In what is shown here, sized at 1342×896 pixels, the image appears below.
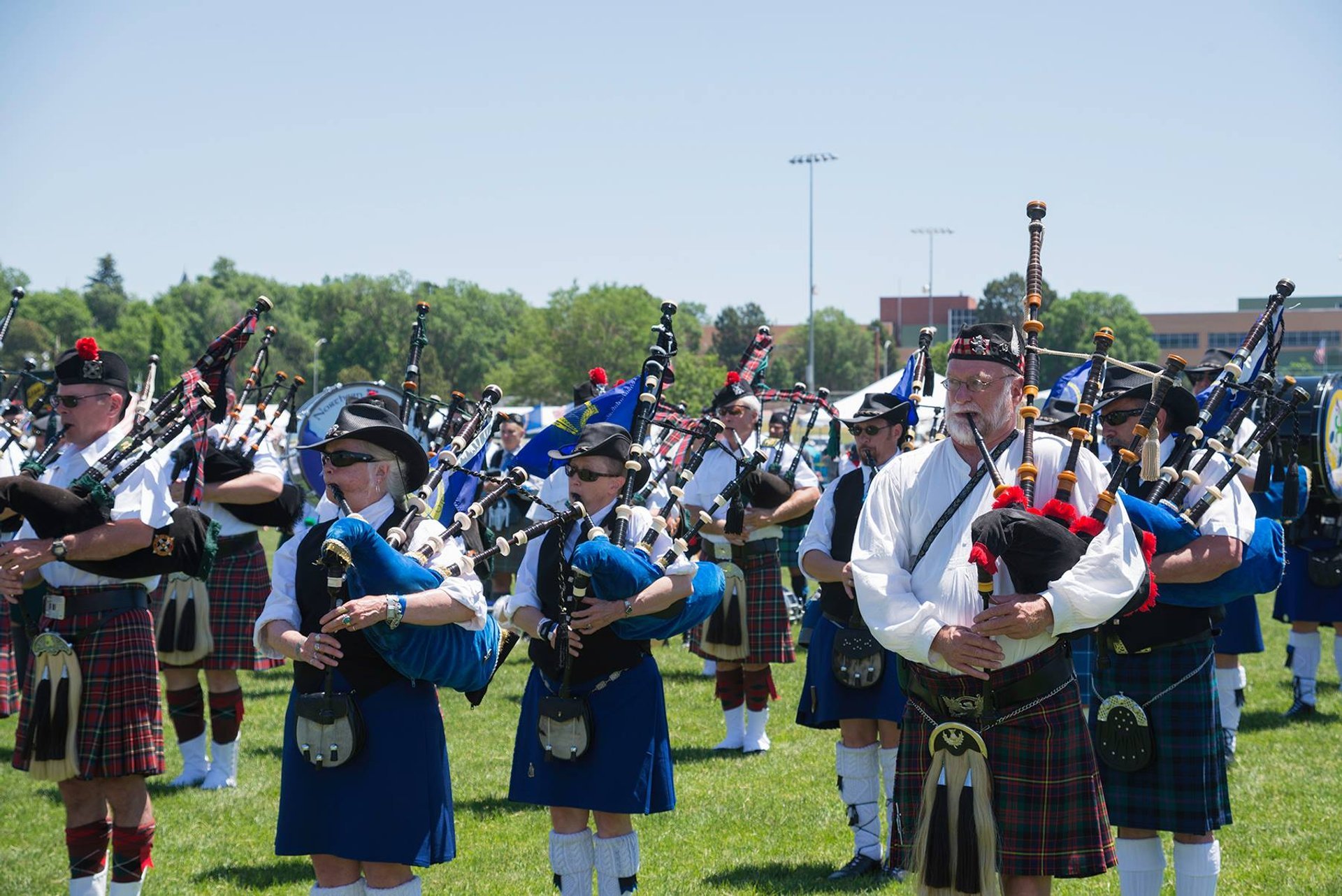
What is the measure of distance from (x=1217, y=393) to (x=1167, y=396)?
0.47 feet

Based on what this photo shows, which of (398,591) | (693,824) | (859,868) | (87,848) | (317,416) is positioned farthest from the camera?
(317,416)

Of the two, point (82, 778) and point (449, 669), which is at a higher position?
point (449, 669)

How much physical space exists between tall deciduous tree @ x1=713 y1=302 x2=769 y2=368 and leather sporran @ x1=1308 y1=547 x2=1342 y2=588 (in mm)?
63614

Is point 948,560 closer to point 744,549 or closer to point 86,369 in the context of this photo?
point 86,369

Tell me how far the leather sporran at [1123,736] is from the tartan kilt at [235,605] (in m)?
3.83

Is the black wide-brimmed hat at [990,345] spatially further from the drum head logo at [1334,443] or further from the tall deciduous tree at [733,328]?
the tall deciduous tree at [733,328]

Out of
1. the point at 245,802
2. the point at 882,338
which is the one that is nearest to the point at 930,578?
the point at 245,802

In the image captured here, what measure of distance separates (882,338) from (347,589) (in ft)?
258

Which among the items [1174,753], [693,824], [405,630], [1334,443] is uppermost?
[1334,443]

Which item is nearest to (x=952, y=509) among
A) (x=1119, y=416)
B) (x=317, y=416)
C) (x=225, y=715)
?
(x=1119, y=416)

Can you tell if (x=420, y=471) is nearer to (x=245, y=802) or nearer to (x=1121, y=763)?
(x=1121, y=763)

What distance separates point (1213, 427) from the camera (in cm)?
489

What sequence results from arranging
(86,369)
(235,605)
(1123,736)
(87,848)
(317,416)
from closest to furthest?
(1123,736) → (87,848) → (86,369) → (235,605) → (317,416)

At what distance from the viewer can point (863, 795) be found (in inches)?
180
